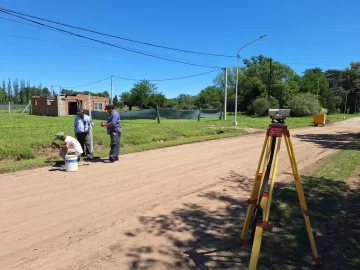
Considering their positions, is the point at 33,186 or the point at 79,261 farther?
the point at 33,186

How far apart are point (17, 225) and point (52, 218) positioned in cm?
47

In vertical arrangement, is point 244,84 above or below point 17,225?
above

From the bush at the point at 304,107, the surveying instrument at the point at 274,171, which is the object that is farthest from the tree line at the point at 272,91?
the surveying instrument at the point at 274,171

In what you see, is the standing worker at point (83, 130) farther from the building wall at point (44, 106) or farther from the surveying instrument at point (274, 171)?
the building wall at point (44, 106)

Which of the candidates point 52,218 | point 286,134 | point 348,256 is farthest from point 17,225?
point 348,256

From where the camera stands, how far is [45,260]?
339cm

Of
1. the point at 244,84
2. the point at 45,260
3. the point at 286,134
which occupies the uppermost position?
the point at 244,84

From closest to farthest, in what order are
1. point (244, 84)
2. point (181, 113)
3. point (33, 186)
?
point (33, 186) → point (181, 113) → point (244, 84)

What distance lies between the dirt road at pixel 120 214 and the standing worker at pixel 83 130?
1.25m

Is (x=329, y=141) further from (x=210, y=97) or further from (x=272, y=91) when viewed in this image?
(x=210, y=97)

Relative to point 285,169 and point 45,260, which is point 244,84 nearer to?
point 285,169

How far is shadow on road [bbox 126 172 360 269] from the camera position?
3.40 metres

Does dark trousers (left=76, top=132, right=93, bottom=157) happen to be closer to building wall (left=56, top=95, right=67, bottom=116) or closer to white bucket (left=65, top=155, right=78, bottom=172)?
white bucket (left=65, top=155, right=78, bottom=172)

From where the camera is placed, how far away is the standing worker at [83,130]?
935 cm
